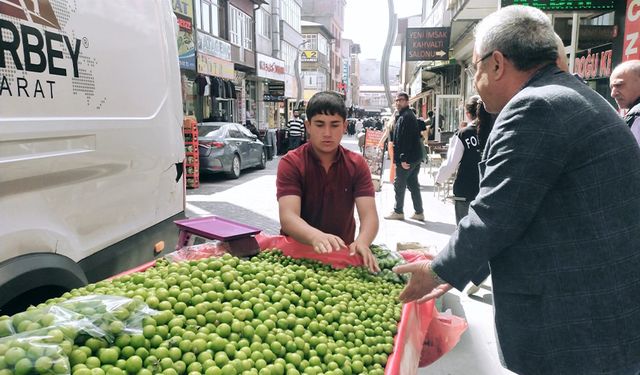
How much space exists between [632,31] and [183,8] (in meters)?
15.4

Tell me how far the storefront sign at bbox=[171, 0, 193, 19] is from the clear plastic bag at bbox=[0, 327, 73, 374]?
1765cm

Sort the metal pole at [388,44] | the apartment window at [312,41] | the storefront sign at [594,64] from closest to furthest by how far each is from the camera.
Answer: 1. the storefront sign at [594,64]
2. the metal pole at [388,44]
3. the apartment window at [312,41]

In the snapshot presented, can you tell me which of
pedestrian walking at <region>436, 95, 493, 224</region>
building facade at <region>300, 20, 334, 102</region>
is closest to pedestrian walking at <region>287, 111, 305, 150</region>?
pedestrian walking at <region>436, 95, 493, 224</region>

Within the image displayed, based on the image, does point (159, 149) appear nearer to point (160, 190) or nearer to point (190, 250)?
point (160, 190)

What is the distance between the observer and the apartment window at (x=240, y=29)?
25.5m

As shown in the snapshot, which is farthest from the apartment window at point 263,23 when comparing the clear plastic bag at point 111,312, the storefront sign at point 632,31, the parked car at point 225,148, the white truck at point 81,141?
the clear plastic bag at point 111,312

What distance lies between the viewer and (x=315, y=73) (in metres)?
61.1

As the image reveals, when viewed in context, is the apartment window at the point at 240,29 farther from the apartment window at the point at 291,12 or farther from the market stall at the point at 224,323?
the market stall at the point at 224,323

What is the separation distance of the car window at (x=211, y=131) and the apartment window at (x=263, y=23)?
56.9 ft

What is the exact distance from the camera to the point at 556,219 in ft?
5.87

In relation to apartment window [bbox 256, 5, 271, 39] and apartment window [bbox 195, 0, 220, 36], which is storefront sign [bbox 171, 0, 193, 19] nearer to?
apartment window [bbox 195, 0, 220, 36]

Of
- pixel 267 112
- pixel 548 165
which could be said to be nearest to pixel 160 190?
pixel 548 165

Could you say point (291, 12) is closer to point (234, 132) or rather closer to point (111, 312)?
point (234, 132)

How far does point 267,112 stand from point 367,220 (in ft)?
105
